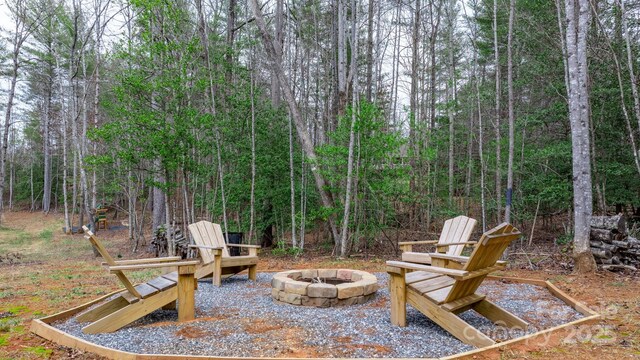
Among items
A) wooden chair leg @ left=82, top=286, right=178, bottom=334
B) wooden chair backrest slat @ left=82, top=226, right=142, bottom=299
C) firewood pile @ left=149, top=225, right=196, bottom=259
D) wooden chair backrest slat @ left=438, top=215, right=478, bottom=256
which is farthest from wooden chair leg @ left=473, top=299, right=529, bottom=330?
firewood pile @ left=149, top=225, right=196, bottom=259

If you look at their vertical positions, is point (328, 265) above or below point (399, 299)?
below

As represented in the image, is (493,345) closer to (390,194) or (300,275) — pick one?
(300,275)

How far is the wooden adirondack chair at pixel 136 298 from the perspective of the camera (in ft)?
9.06

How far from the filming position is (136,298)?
9.57ft

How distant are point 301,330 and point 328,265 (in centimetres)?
334

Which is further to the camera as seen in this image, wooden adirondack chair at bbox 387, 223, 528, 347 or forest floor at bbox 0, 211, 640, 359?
wooden adirondack chair at bbox 387, 223, 528, 347

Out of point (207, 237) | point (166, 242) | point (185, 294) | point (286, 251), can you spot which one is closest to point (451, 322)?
point (185, 294)

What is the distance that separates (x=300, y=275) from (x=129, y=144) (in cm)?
417

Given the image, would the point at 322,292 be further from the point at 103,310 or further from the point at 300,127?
the point at 300,127

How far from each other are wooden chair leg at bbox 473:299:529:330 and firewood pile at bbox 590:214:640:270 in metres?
3.19

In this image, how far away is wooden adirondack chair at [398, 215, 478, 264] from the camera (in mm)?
4281

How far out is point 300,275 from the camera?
4.27 m

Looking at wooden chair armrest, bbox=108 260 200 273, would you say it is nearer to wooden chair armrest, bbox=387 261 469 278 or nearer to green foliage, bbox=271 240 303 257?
wooden chair armrest, bbox=387 261 469 278

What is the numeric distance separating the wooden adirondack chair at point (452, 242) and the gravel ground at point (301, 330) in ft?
2.15
